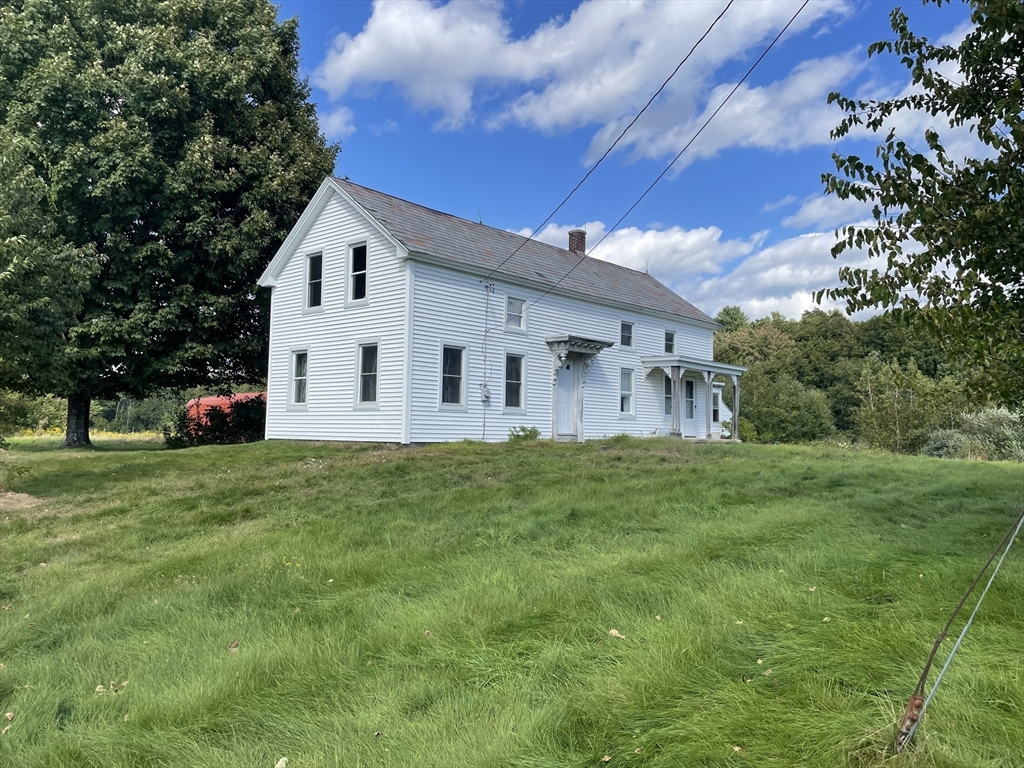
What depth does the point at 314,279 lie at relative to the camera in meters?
18.1

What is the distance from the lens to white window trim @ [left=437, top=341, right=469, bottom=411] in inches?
638

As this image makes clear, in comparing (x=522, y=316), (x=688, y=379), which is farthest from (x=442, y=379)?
(x=688, y=379)

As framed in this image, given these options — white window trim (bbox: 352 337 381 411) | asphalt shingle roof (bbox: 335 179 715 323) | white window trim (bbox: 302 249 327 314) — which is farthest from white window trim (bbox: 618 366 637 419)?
white window trim (bbox: 302 249 327 314)

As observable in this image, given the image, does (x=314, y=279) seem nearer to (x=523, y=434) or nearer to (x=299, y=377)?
(x=299, y=377)

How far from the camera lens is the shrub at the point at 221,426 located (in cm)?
2270

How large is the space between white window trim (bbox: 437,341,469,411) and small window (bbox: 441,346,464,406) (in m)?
0.04

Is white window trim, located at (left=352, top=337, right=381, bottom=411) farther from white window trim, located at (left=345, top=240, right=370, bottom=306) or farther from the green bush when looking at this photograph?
the green bush

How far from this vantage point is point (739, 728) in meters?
2.59

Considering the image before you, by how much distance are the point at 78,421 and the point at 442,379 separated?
12.6m

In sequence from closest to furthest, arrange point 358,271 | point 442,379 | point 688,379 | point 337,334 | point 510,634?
1. point 510,634
2. point 442,379
3. point 358,271
4. point 337,334
5. point 688,379

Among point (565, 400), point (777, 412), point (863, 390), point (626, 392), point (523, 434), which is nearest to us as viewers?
point (523, 434)

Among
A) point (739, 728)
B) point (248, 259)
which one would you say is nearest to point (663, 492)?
point (739, 728)

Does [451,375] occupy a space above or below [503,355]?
below

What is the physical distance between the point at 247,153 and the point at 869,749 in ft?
74.5
